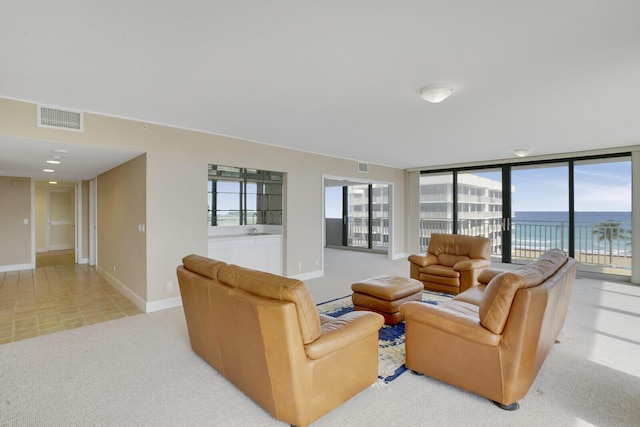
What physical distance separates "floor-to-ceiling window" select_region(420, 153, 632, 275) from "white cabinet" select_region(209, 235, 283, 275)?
4722 millimetres

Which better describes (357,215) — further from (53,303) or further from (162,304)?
(53,303)

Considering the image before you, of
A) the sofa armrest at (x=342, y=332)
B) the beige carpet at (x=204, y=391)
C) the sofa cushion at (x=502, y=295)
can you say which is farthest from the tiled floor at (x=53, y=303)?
the sofa cushion at (x=502, y=295)

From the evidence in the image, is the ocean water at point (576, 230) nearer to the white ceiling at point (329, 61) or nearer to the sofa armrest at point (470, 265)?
the white ceiling at point (329, 61)

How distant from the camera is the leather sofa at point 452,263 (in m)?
4.67

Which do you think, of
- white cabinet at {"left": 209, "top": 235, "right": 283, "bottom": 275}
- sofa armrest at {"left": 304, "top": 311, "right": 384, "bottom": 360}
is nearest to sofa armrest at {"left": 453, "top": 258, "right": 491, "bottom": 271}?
sofa armrest at {"left": 304, "top": 311, "right": 384, "bottom": 360}

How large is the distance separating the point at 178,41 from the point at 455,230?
741 cm

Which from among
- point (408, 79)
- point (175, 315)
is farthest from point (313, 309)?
point (175, 315)

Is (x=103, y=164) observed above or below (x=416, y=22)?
below

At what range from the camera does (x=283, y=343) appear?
1733 millimetres

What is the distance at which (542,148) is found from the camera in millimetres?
5621

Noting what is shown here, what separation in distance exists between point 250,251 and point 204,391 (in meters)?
3.15

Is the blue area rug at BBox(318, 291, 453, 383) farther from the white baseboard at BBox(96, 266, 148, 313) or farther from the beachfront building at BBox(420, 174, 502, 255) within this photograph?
the beachfront building at BBox(420, 174, 502, 255)

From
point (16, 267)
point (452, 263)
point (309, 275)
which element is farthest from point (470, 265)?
point (16, 267)

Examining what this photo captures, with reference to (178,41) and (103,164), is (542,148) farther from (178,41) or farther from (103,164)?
(103,164)
